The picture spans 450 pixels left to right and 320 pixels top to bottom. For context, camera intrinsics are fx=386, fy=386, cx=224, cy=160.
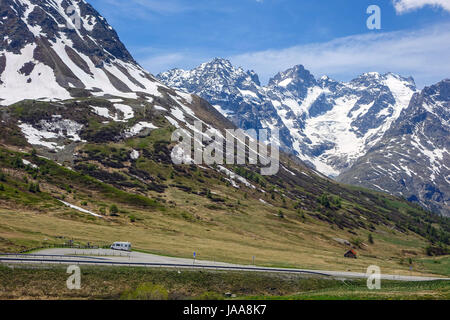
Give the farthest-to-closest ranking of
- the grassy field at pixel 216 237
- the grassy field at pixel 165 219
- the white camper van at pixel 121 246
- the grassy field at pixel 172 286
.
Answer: the grassy field at pixel 165 219 < the grassy field at pixel 216 237 < the white camper van at pixel 121 246 < the grassy field at pixel 172 286

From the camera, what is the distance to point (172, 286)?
55344mm

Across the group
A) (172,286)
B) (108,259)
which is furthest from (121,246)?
(172,286)

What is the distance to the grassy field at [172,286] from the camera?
46344mm

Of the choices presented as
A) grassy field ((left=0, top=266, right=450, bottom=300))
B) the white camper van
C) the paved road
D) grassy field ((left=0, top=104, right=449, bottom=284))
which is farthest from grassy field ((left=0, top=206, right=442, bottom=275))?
grassy field ((left=0, top=266, right=450, bottom=300))

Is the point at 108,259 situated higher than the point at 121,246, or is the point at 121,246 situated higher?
the point at 121,246

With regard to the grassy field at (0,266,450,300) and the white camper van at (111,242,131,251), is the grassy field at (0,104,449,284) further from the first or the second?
the grassy field at (0,266,450,300)

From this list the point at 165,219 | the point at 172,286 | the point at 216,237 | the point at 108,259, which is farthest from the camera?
the point at 165,219

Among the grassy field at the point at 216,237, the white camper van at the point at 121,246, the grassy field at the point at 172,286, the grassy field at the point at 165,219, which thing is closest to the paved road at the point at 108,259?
the white camper van at the point at 121,246

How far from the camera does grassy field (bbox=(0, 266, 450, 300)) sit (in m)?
46.3

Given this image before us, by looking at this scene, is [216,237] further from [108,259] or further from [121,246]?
[108,259]

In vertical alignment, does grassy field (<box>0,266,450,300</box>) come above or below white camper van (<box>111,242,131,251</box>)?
below

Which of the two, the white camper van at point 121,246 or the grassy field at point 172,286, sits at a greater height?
the white camper van at point 121,246

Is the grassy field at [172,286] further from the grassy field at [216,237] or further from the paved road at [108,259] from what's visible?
the grassy field at [216,237]
